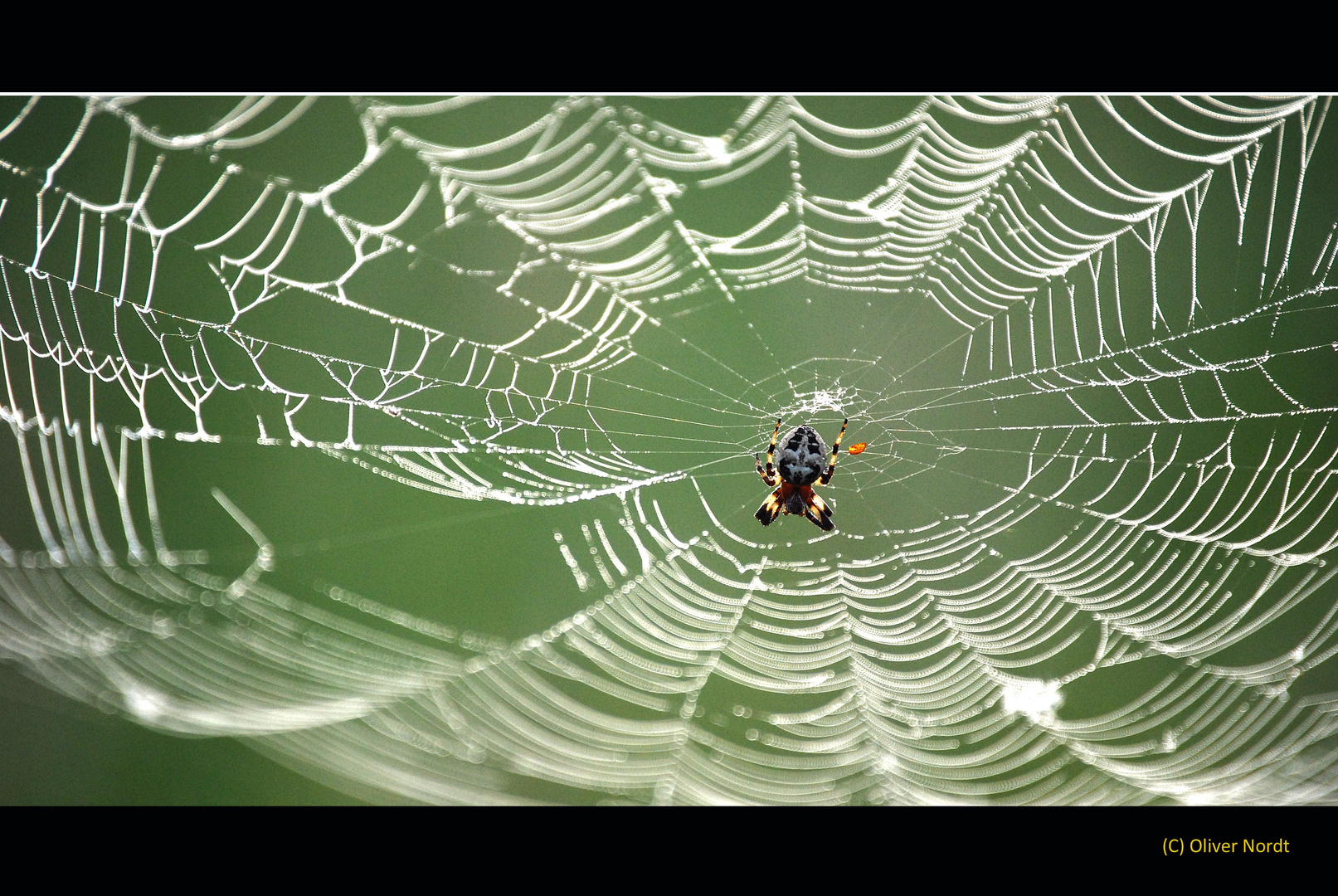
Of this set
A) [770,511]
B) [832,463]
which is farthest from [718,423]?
[832,463]

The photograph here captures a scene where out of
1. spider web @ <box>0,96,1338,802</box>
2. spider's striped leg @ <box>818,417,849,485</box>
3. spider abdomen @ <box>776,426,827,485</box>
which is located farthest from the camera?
spider's striped leg @ <box>818,417,849,485</box>

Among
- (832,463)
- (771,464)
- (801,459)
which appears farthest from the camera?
(771,464)

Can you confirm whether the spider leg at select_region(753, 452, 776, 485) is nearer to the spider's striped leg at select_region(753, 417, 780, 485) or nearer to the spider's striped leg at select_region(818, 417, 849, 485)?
the spider's striped leg at select_region(753, 417, 780, 485)

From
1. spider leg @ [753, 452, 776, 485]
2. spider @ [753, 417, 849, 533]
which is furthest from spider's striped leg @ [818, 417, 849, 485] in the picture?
spider leg @ [753, 452, 776, 485]

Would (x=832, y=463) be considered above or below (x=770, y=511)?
above

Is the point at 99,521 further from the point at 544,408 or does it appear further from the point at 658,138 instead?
the point at 658,138

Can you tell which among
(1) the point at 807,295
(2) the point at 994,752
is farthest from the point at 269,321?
(2) the point at 994,752

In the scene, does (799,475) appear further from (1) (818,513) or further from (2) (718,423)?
(2) (718,423)
